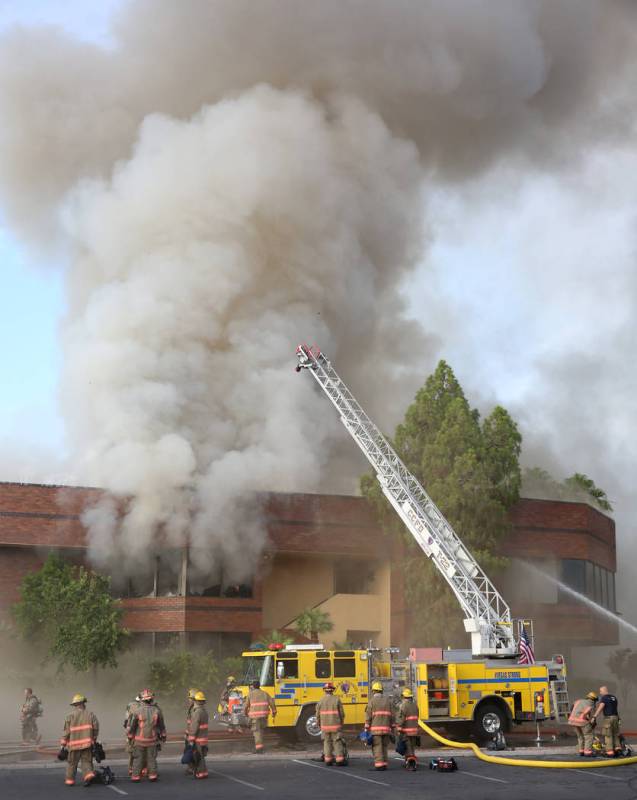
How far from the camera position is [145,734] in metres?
15.8

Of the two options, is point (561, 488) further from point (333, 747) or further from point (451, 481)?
point (333, 747)

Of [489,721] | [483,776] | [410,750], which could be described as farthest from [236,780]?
[489,721]

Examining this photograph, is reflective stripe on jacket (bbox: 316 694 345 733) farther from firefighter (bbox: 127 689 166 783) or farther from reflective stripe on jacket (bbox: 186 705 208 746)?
firefighter (bbox: 127 689 166 783)

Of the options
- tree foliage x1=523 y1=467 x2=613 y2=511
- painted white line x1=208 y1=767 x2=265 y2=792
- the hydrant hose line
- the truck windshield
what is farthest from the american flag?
tree foliage x1=523 y1=467 x2=613 y2=511

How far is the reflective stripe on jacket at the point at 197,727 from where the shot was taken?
16.3 m

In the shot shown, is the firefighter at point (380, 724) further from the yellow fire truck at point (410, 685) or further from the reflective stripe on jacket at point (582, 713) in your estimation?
the yellow fire truck at point (410, 685)

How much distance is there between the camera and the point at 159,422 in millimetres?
36812

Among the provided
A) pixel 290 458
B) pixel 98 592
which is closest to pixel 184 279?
pixel 290 458

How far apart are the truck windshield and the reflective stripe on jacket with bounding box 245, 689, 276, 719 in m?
2.32

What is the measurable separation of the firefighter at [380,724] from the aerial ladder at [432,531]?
6.93 m

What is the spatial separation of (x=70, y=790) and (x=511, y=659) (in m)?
12.7

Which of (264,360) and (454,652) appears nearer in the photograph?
(454,652)

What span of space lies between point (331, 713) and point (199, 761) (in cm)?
220

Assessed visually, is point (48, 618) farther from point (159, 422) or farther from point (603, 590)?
point (603, 590)
